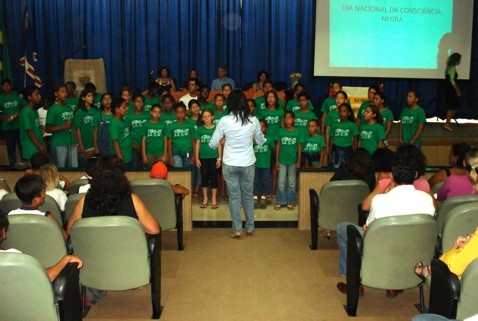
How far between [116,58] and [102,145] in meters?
5.53

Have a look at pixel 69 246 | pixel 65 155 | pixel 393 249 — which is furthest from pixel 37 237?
pixel 65 155

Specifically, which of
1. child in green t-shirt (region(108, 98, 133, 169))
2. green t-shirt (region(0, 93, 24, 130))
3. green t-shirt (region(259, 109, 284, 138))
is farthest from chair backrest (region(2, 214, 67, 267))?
green t-shirt (region(0, 93, 24, 130))

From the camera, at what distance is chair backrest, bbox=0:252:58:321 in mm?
2557

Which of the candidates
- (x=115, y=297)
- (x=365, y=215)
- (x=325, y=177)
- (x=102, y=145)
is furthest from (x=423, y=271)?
(x=102, y=145)

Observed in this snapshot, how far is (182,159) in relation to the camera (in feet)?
21.6

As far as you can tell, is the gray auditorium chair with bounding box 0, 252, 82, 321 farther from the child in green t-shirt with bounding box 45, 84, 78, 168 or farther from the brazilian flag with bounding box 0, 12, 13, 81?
the brazilian flag with bounding box 0, 12, 13, 81

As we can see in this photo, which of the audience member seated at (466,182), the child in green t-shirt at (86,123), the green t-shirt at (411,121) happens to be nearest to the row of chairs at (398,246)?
the audience member seated at (466,182)

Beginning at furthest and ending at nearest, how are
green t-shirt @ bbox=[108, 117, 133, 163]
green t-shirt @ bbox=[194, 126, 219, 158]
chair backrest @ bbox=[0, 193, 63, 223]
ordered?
green t-shirt @ bbox=[194, 126, 219, 158]
green t-shirt @ bbox=[108, 117, 133, 163]
chair backrest @ bbox=[0, 193, 63, 223]

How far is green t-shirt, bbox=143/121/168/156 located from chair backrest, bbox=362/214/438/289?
11.5ft

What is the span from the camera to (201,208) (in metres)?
6.51

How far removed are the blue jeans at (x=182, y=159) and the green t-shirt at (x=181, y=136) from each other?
5cm

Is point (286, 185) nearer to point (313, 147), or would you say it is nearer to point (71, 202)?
point (313, 147)

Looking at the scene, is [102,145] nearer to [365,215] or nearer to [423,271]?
[365,215]

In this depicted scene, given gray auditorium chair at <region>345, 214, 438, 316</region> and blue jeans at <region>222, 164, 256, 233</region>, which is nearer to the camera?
gray auditorium chair at <region>345, 214, 438, 316</region>
